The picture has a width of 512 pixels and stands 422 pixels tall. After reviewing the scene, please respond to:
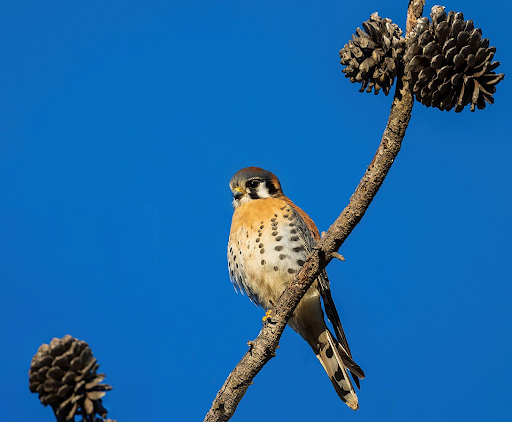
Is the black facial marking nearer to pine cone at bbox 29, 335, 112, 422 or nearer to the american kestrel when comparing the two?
the american kestrel

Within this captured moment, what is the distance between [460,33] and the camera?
Result: 5.07 ft

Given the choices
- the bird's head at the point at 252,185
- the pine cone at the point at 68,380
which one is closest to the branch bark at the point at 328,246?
the pine cone at the point at 68,380

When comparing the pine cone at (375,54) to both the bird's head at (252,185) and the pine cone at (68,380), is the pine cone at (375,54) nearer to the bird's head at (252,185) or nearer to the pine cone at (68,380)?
the pine cone at (68,380)

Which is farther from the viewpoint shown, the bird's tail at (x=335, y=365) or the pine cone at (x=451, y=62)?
the bird's tail at (x=335, y=365)

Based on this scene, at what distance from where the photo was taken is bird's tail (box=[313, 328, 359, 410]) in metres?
3.05

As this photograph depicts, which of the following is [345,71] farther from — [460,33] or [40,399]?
[40,399]

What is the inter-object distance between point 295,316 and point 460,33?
6.13 feet

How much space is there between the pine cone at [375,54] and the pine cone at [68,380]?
1.03 m

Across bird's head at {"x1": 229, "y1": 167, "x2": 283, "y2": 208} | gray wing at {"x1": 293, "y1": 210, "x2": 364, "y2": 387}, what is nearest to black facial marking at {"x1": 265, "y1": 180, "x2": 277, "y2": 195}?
bird's head at {"x1": 229, "y1": 167, "x2": 283, "y2": 208}

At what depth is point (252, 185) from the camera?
3.32 meters

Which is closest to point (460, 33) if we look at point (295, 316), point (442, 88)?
point (442, 88)

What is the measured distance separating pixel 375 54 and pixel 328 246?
0.57 m

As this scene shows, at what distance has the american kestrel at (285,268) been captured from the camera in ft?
9.75

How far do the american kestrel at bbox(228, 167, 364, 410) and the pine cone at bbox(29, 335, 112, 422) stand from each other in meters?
1.88
